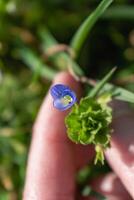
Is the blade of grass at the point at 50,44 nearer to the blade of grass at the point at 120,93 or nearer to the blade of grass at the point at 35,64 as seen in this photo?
the blade of grass at the point at 35,64

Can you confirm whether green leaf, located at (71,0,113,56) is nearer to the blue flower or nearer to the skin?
the skin

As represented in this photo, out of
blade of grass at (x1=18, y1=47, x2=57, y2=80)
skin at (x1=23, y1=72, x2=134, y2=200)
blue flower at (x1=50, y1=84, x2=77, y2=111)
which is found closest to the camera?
blue flower at (x1=50, y1=84, x2=77, y2=111)

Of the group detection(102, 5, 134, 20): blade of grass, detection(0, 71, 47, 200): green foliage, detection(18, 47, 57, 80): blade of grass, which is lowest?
detection(0, 71, 47, 200): green foliage

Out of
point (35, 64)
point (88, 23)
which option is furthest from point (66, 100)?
point (35, 64)

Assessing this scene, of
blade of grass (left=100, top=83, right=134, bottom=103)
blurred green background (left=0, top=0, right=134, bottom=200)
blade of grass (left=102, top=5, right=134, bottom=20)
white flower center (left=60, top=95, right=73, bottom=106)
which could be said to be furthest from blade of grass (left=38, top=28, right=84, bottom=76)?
white flower center (left=60, top=95, right=73, bottom=106)

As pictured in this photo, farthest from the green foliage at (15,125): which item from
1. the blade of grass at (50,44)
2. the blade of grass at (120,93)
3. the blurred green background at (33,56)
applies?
the blade of grass at (120,93)

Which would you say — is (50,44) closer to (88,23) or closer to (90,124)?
(88,23)

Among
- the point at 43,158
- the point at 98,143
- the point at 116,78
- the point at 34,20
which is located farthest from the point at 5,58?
the point at 98,143
